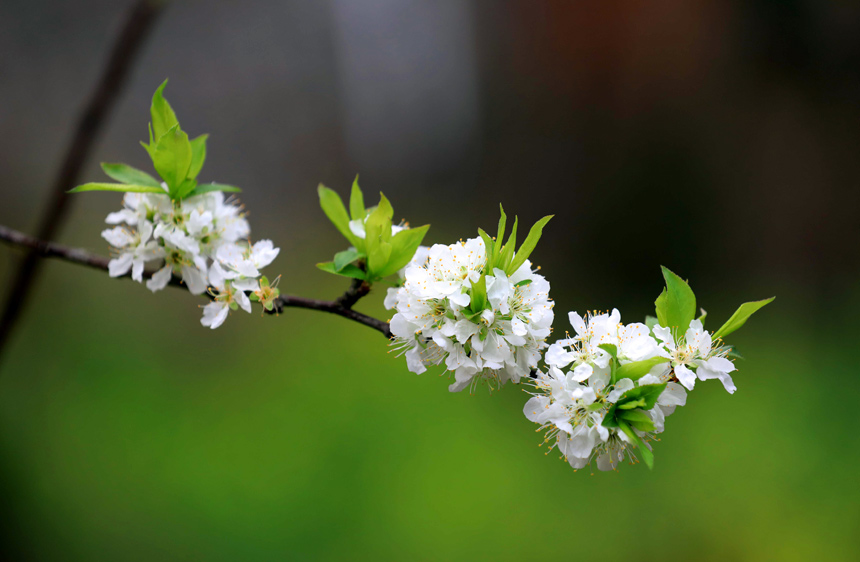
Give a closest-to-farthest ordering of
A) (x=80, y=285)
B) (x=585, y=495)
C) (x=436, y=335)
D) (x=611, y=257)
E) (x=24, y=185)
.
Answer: (x=436, y=335), (x=585, y=495), (x=80, y=285), (x=24, y=185), (x=611, y=257)

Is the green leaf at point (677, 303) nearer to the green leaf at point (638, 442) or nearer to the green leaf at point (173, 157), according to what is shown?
the green leaf at point (638, 442)

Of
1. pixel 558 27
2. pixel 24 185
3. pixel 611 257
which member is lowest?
pixel 24 185

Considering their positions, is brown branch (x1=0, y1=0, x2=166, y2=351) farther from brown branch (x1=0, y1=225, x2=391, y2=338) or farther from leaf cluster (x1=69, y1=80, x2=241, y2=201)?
leaf cluster (x1=69, y1=80, x2=241, y2=201)

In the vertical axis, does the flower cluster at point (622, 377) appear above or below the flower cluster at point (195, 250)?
above

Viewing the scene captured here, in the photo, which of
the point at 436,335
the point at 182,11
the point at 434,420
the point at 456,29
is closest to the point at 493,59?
the point at 456,29

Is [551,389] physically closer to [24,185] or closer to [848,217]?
[24,185]

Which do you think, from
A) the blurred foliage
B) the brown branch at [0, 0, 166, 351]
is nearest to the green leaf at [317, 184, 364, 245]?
the brown branch at [0, 0, 166, 351]

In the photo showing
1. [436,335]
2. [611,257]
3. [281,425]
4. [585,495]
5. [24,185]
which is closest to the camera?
[436,335]

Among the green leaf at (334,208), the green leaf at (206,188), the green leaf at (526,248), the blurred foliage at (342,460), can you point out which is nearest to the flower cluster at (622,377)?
the green leaf at (526,248)
